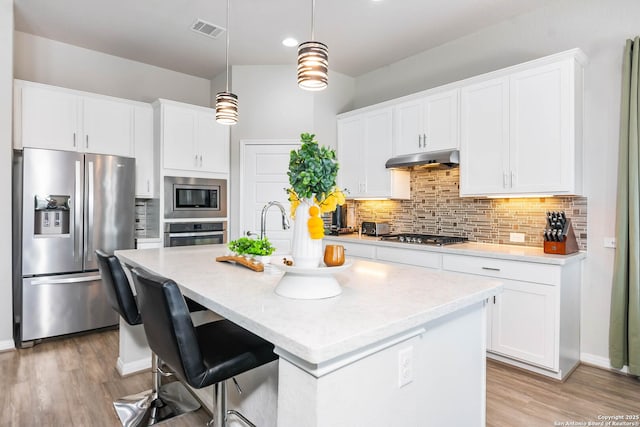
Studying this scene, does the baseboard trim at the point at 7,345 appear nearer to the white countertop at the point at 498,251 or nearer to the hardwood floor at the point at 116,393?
the hardwood floor at the point at 116,393

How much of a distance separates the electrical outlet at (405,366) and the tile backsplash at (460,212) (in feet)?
8.39

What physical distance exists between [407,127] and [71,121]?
3.46 meters

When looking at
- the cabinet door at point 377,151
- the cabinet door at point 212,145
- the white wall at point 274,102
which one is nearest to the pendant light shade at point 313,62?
the cabinet door at point 377,151

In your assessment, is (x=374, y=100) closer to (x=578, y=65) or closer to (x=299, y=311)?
(x=578, y=65)

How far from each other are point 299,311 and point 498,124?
2.83 meters

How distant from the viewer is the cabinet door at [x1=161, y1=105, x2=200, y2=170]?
4238mm

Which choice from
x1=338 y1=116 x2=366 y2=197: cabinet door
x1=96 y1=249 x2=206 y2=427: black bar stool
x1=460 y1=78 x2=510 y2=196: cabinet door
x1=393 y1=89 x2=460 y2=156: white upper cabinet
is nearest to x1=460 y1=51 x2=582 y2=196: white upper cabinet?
x1=460 y1=78 x2=510 y2=196: cabinet door

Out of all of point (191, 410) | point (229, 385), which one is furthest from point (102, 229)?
point (229, 385)

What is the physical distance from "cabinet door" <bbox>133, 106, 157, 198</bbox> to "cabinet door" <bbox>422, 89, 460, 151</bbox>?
308cm

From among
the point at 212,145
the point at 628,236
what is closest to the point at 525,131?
the point at 628,236

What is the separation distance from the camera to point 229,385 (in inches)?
81.7

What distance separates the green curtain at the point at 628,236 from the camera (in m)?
2.71

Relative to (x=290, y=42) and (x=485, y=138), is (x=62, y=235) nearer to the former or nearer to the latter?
(x=290, y=42)

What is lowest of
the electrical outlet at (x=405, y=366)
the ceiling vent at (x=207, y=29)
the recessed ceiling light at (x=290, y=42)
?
the electrical outlet at (x=405, y=366)
